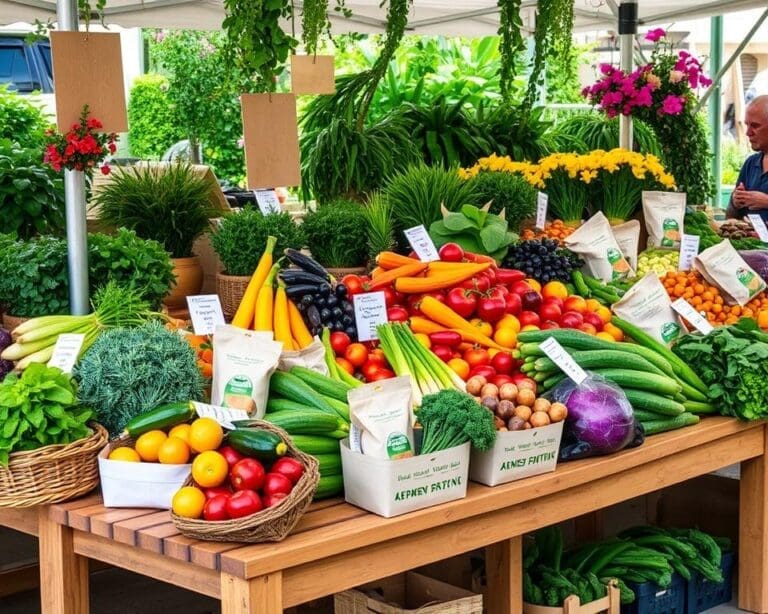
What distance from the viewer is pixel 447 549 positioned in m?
2.70

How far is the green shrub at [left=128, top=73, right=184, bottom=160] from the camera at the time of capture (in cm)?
1324

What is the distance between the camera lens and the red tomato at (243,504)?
2.32 m

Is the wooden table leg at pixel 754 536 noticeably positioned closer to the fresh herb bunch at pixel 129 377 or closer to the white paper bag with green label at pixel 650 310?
the white paper bag with green label at pixel 650 310

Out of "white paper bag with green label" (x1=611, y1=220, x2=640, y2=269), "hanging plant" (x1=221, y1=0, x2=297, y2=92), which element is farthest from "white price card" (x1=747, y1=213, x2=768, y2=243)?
"hanging plant" (x1=221, y1=0, x2=297, y2=92)

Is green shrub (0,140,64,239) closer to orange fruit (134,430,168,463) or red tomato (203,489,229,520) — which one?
orange fruit (134,430,168,463)

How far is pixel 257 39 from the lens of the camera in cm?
327

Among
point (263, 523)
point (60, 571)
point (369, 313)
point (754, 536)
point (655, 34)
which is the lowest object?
point (754, 536)

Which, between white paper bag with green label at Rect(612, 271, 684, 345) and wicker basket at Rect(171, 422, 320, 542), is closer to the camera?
wicker basket at Rect(171, 422, 320, 542)

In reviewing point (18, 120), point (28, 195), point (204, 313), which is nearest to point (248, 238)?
point (204, 313)

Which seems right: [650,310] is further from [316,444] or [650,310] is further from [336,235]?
[316,444]

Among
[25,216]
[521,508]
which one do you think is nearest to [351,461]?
[521,508]

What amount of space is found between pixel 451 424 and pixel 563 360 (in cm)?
56

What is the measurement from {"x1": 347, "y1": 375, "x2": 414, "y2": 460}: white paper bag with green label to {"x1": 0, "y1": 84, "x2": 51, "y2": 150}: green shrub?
255cm

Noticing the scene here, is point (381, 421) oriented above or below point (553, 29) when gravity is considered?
below
